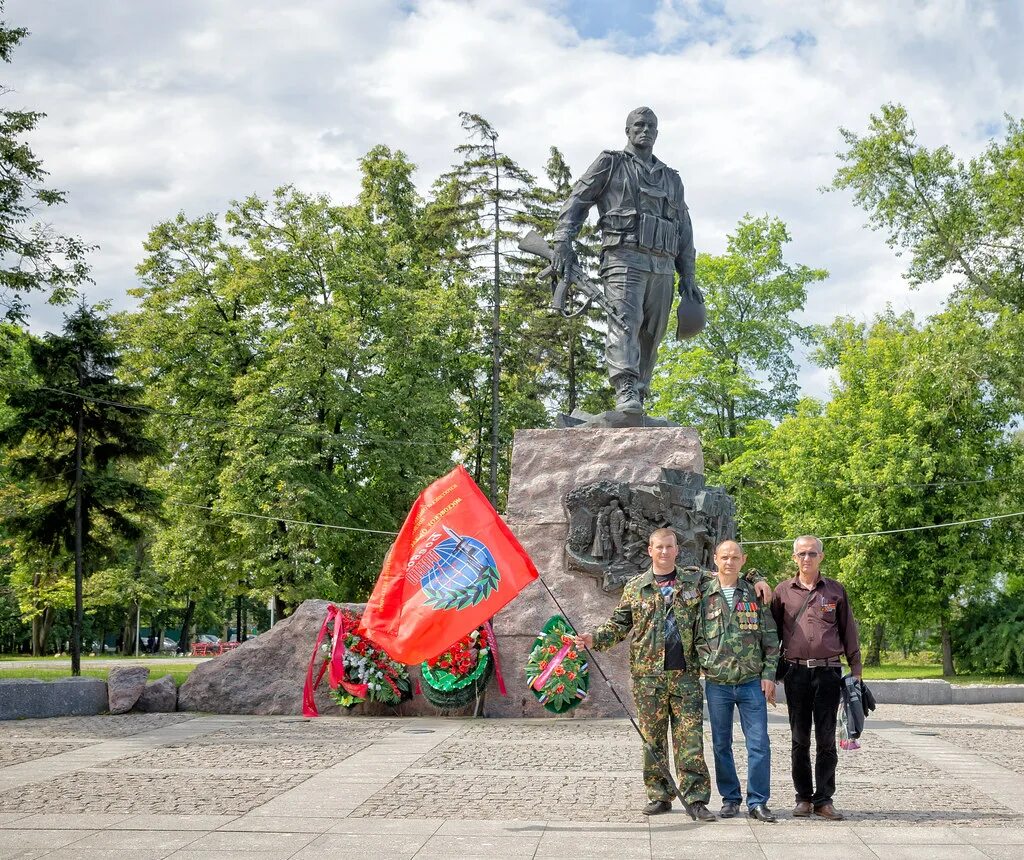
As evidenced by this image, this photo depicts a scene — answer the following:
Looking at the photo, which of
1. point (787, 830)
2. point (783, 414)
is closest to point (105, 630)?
point (783, 414)

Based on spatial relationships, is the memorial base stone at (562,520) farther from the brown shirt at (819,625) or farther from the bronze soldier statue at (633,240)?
the brown shirt at (819,625)

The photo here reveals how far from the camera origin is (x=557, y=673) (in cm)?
1141

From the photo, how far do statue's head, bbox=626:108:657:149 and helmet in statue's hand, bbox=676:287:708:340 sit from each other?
5.95ft

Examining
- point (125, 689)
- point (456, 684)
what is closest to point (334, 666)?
point (456, 684)

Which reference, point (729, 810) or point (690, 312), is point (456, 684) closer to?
point (690, 312)

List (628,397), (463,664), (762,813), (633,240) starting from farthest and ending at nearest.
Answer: (633,240), (628,397), (463,664), (762,813)

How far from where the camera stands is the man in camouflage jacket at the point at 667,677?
20.8ft

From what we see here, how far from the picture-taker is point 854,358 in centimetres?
3212

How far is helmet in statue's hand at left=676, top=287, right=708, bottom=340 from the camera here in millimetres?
13477

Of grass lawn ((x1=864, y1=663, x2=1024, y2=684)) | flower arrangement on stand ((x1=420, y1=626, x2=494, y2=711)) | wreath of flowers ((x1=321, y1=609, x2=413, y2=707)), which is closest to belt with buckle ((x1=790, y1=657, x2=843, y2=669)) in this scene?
flower arrangement on stand ((x1=420, y1=626, x2=494, y2=711))

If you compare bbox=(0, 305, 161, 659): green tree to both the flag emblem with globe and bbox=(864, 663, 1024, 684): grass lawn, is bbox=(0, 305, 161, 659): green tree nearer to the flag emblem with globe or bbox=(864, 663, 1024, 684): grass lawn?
the flag emblem with globe

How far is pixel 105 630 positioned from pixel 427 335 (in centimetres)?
3610

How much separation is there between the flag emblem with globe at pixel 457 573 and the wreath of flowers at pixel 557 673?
4.44 metres

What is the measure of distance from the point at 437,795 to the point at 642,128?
320 inches
